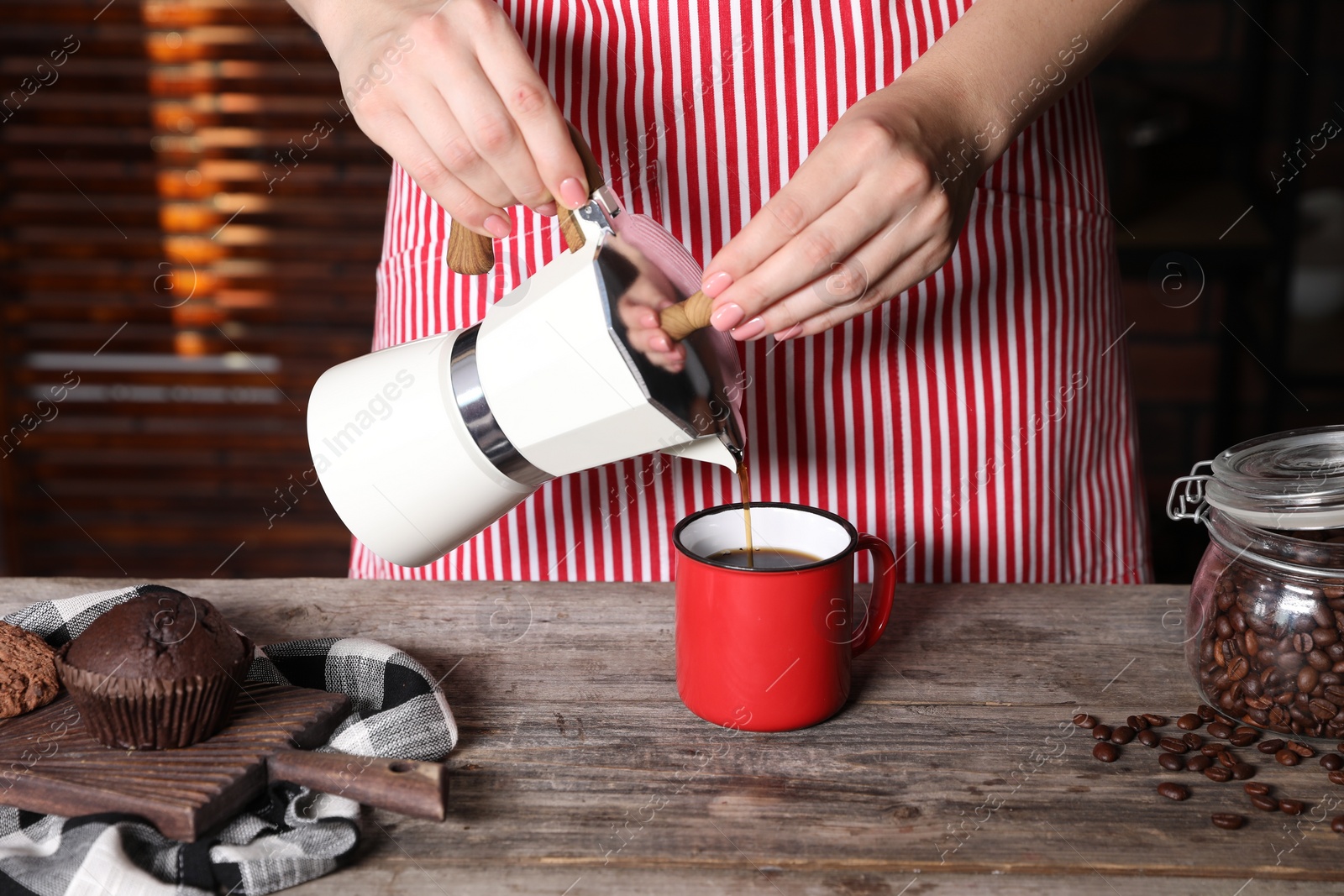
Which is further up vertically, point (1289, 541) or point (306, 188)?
point (306, 188)

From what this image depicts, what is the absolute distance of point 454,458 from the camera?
739 mm

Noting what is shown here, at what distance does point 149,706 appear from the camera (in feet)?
2.22

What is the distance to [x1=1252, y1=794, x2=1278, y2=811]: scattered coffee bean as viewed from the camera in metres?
0.67

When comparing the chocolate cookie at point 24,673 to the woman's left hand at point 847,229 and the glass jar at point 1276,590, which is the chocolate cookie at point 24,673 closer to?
the woman's left hand at point 847,229

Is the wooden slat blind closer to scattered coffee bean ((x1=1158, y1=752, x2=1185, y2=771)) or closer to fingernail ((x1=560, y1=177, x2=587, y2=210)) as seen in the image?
fingernail ((x1=560, y1=177, x2=587, y2=210))

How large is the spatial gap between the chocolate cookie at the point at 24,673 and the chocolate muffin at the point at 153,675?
0.19 ft

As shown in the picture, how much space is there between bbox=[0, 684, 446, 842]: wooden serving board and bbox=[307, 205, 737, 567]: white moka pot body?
150 millimetres

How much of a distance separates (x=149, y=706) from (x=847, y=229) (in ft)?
1.68

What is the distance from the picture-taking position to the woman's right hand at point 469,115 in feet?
2.32

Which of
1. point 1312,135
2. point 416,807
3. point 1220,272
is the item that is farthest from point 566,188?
point 1312,135

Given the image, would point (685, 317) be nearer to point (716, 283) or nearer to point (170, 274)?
point (716, 283)

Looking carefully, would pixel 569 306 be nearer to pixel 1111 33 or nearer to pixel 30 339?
pixel 1111 33

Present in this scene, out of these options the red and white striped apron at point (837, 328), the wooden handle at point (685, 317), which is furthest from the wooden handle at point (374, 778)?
the red and white striped apron at point (837, 328)

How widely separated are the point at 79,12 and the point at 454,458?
207 centimetres
